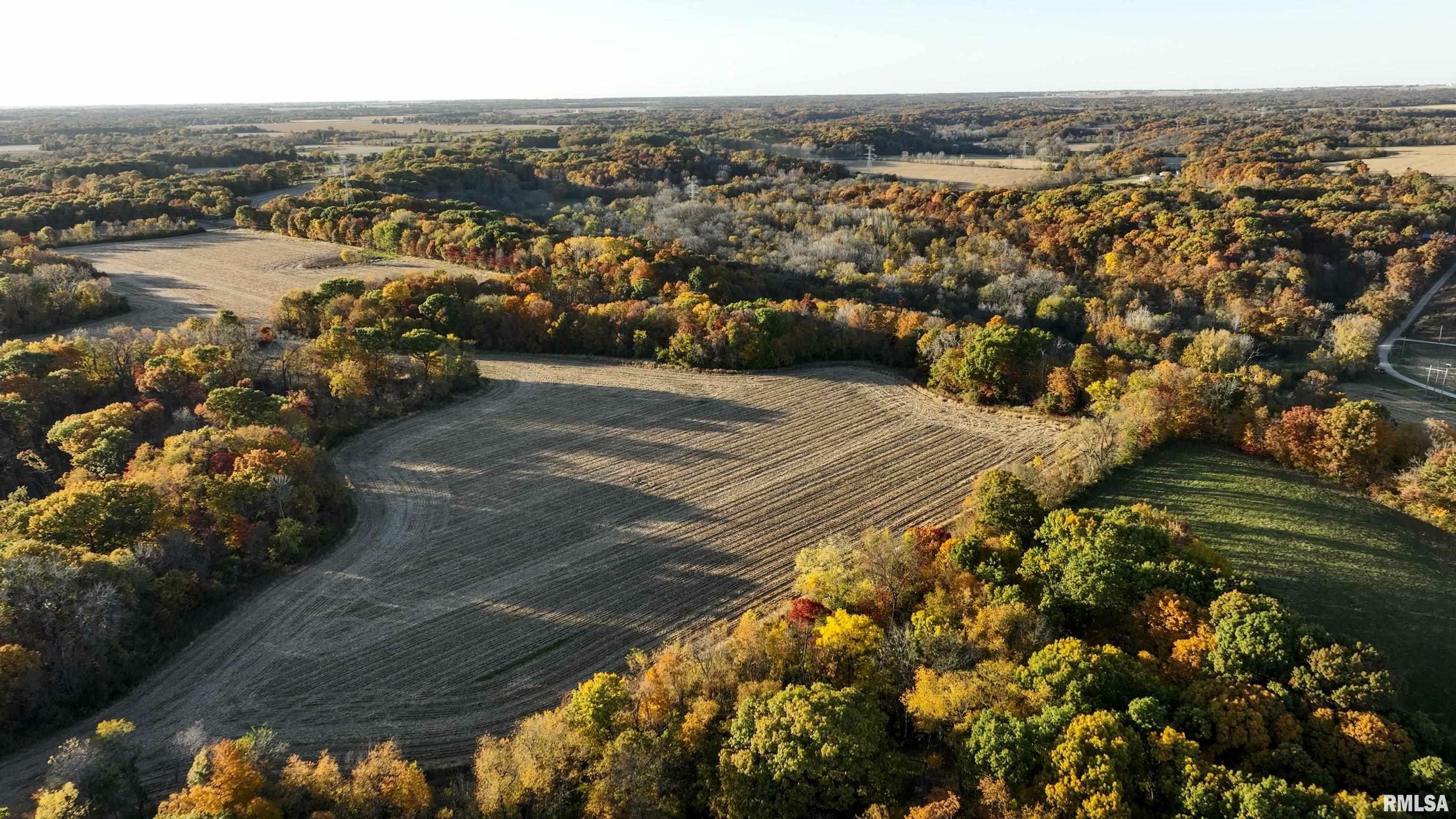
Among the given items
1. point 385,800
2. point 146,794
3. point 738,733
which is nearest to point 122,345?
point 146,794

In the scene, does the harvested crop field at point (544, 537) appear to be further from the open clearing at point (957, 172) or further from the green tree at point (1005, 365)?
the open clearing at point (957, 172)

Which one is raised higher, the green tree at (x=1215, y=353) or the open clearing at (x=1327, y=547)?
the green tree at (x=1215, y=353)

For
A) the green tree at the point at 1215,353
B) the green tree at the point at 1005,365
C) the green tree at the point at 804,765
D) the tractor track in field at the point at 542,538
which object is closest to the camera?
the green tree at the point at 804,765

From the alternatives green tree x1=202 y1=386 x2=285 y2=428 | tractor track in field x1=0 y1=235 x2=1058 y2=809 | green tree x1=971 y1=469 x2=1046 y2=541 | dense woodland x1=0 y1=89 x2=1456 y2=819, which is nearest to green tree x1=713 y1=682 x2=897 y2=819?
dense woodland x1=0 y1=89 x2=1456 y2=819

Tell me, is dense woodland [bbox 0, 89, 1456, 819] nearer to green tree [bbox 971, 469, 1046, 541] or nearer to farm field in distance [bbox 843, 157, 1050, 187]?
green tree [bbox 971, 469, 1046, 541]

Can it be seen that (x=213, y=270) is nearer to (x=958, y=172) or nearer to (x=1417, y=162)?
(x=958, y=172)

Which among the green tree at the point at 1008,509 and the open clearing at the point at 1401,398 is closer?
the green tree at the point at 1008,509

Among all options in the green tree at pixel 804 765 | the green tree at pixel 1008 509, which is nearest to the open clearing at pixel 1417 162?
the green tree at pixel 1008 509

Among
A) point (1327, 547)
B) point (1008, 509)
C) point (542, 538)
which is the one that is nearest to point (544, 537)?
point (542, 538)
